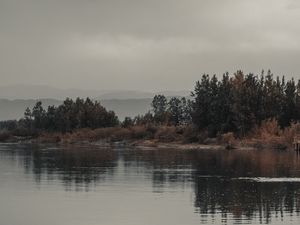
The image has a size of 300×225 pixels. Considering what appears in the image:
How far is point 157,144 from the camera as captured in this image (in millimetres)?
133875

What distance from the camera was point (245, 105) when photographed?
127688 mm

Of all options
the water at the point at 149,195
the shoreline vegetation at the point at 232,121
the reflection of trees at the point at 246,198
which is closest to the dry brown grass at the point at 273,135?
the shoreline vegetation at the point at 232,121

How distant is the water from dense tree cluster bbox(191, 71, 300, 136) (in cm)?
6119

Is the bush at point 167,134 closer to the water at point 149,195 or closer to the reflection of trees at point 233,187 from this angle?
the reflection of trees at point 233,187

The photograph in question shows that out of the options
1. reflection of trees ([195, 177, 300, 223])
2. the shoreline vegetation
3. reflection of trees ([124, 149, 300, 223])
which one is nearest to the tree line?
the shoreline vegetation

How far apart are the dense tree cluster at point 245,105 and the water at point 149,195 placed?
61186 millimetres

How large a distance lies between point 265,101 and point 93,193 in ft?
293

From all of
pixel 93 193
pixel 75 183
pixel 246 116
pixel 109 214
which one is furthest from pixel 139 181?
pixel 246 116

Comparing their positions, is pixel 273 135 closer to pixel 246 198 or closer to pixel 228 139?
pixel 228 139

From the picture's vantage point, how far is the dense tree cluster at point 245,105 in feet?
417

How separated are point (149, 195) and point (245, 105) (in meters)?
87.7

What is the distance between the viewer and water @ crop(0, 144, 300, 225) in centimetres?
3241

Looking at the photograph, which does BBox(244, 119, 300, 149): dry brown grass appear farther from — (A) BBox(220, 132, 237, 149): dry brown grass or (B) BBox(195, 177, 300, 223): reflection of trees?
(B) BBox(195, 177, 300, 223): reflection of trees

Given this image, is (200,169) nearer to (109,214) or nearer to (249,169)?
(249,169)
